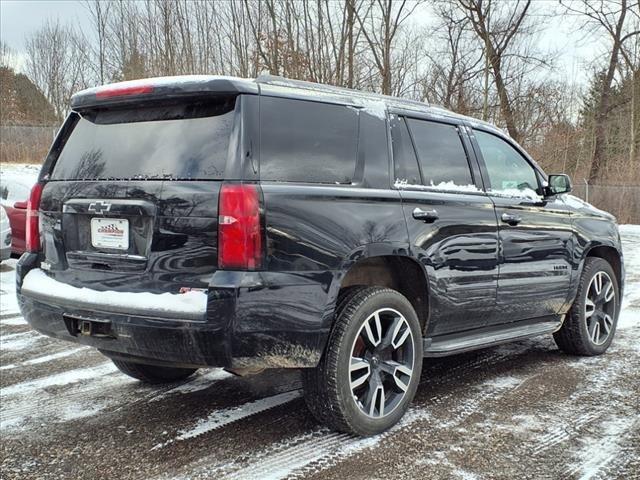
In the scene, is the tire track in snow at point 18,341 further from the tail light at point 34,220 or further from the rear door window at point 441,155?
the rear door window at point 441,155

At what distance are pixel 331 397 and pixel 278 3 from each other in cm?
1466

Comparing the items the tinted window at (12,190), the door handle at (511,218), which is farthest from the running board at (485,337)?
the tinted window at (12,190)

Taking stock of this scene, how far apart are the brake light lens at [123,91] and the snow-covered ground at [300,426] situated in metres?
1.81

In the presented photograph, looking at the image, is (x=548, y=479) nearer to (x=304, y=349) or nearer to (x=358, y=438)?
(x=358, y=438)

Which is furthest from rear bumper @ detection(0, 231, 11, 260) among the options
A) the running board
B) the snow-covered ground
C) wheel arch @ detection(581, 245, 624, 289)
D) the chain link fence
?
the chain link fence

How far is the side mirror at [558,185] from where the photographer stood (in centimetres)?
491

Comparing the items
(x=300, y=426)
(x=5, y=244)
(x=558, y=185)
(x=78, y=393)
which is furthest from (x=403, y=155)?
(x=5, y=244)

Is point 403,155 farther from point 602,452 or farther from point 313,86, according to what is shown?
point 602,452

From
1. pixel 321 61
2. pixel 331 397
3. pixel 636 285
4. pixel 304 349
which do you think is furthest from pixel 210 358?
pixel 321 61

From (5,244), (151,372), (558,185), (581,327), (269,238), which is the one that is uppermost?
(558,185)

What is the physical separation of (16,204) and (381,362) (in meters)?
8.88

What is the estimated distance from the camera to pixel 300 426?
140 inches

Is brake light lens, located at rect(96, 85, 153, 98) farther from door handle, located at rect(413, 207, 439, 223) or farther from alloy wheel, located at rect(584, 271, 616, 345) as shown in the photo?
alloy wheel, located at rect(584, 271, 616, 345)

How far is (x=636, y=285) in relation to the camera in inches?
338
